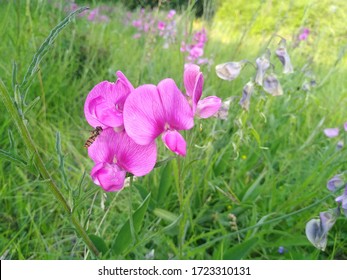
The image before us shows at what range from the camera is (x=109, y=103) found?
0.63 m

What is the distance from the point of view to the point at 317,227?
0.94 meters

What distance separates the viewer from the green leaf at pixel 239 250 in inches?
41.4

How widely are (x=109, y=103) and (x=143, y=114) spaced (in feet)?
0.20

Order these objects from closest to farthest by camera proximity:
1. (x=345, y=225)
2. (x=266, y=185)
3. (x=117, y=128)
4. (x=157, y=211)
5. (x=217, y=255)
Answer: (x=117, y=128)
(x=217, y=255)
(x=157, y=211)
(x=345, y=225)
(x=266, y=185)

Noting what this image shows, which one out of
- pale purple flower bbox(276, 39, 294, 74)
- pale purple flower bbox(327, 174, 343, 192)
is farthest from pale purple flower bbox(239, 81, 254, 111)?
pale purple flower bbox(327, 174, 343, 192)

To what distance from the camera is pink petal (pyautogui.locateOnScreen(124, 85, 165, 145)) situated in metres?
0.59

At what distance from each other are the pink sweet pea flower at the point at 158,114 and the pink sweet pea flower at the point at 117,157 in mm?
29

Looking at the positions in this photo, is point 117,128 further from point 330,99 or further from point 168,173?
point 330,99

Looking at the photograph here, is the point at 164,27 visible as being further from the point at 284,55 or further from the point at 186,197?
the point at 186,197

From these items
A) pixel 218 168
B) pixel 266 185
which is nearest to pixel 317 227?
pixel 266 185

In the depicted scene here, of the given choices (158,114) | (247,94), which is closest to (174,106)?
(158,114)

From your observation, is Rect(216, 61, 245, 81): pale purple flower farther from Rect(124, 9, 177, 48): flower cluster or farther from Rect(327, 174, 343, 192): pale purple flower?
Rect(124, 9, 177, 48): flower cluster

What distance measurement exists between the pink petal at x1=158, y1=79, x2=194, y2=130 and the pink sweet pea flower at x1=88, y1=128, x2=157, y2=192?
5 cm

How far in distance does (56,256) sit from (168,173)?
45 cm
